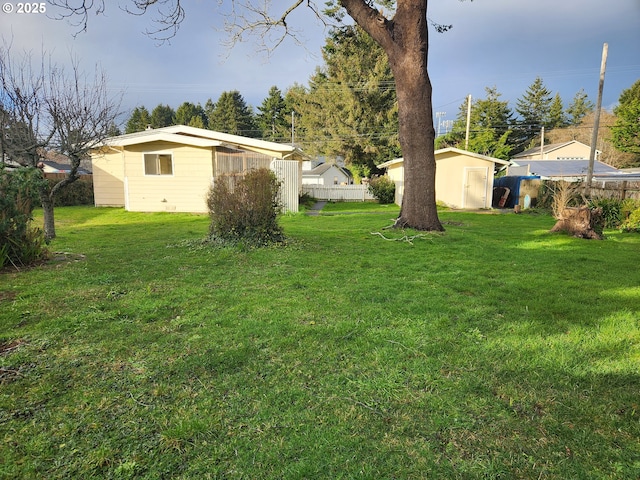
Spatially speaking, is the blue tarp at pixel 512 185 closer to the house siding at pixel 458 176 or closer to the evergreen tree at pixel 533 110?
the house siding at pixel 458 176

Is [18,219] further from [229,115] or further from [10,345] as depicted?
[229,115]

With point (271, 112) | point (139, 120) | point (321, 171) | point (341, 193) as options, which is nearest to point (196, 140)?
point (341, 193)

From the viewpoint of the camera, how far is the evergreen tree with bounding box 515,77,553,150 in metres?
50.7

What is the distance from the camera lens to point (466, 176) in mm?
18797

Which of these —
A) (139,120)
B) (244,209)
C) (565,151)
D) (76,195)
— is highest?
(139,120)

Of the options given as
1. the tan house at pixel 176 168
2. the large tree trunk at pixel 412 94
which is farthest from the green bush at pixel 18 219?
the tan house at pixel 176 168

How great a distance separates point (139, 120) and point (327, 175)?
3042 cm

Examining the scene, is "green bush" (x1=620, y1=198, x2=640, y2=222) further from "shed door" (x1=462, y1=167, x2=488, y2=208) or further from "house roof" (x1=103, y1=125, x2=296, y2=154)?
"house roof" (x1=103, y1=125, x2=296, y2=154)

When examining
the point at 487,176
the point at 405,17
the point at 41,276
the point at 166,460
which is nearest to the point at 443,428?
the point at 166,460

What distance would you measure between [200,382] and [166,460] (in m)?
0.72

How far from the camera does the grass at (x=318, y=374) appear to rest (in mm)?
1916

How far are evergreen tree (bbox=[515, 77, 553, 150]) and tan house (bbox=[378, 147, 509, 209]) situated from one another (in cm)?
3776

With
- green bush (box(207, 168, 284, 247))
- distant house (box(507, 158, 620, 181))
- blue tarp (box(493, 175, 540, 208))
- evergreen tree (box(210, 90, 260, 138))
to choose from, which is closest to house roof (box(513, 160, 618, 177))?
distant house (box(507, 158, 620, 181))

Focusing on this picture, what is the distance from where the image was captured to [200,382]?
260cm
